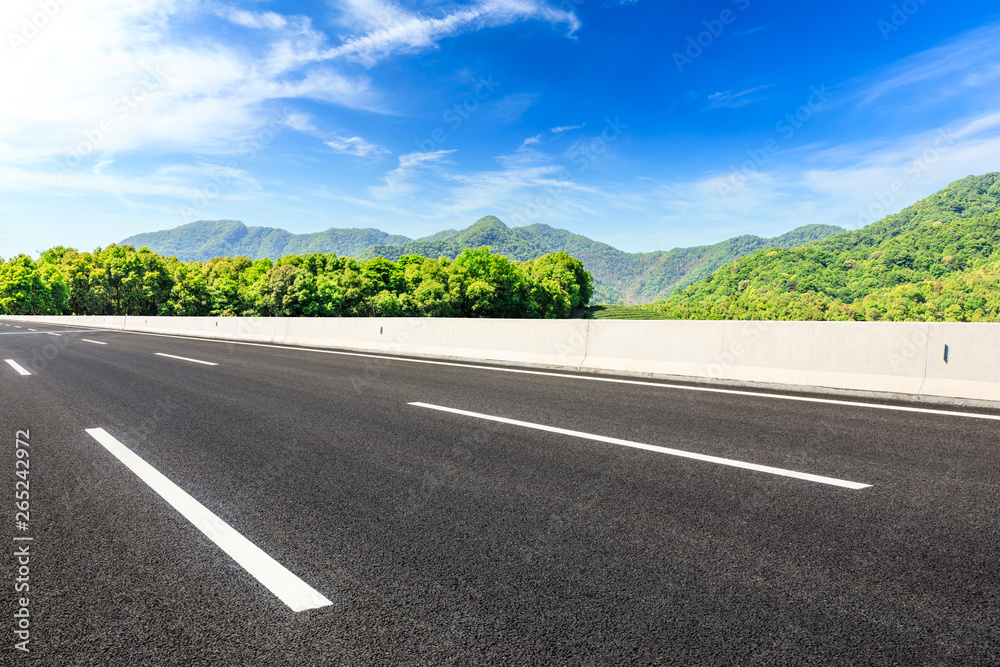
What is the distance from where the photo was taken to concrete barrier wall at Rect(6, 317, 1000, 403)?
7035 mm

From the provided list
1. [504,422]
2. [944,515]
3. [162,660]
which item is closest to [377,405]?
[504,422]

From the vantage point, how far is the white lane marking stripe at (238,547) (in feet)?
8.01

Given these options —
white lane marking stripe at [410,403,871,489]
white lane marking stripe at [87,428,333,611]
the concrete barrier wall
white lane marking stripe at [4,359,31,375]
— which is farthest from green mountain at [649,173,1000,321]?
white lane marking stripe at [87,428,333,611]

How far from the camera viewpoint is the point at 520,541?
3.00 metres

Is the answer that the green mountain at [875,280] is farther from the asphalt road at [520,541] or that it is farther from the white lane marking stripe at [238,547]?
the white lane marking stripe at [238,547]

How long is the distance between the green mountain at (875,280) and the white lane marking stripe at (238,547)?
73.2m

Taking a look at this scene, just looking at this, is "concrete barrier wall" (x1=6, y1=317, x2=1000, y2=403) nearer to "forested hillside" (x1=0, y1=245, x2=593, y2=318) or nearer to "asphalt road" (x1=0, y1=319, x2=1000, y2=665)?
"asphalt road" (x1=0, y1=319, x2=1000, y2=665)

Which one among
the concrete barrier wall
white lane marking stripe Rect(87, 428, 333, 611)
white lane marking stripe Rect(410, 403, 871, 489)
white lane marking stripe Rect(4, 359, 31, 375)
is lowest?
white lane marking stripe Rect(4, 359, 31, 375)

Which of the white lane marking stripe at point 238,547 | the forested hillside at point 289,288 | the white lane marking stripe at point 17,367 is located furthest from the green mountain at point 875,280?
the white lane marking stripe at point 238,547

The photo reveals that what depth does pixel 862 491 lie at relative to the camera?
3.72 m

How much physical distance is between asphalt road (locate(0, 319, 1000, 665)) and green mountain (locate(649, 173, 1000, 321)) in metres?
70.0

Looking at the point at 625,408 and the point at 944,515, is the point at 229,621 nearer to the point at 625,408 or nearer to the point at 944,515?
the point at 944,515

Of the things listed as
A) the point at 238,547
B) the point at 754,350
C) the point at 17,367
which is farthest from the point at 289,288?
the point at 238,547

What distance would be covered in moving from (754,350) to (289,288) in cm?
7870
